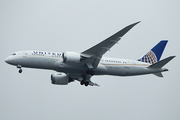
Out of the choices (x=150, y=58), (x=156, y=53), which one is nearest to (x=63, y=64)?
(x=150, y=58)

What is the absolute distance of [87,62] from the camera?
38.0 metres

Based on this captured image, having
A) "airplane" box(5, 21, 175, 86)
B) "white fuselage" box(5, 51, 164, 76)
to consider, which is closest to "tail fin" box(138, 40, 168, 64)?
"airplane" box(5, 21, 175, 86)

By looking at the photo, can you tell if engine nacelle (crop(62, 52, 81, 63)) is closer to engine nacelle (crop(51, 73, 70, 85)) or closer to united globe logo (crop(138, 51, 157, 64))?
engine nacelle (crop(51, 73, 70, 85))

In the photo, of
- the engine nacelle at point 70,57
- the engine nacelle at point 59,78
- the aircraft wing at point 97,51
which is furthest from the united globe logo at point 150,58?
the engine nacelle at point 59,78

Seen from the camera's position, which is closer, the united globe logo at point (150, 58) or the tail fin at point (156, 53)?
the united globe logo at point (150, 58)

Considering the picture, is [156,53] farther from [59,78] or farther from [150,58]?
[59,78]

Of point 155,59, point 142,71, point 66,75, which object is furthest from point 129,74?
point 66,75

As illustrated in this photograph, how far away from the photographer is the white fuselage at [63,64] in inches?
1443

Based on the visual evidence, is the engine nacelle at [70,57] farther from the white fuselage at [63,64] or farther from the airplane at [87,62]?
the white fuselage at [63,64]

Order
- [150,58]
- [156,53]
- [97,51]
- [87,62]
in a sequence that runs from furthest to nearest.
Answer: [156,53] < [150,58] < [87,62] < [97,51]

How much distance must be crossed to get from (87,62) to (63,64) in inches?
125

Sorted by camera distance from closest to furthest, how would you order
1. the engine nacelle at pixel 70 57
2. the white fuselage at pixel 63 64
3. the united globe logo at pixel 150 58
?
the engine nacelle at pixel 70 57 → the white fuselage at pixel 63 64 → the united globe logo at pixel 150 58

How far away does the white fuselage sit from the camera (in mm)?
36656

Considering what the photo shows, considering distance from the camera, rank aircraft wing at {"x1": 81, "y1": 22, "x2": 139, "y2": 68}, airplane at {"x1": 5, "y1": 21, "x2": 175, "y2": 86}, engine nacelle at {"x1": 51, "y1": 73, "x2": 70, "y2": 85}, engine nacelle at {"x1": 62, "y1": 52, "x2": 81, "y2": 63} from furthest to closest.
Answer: engine nacelle at {"x1": 51, "y1": 73, "x2": 70, "y2": 85} → airplane at {"x1": 5, "y1": 21, "x2": 175, "y2": 86} → engine nacelle at {"x1": 62, "y1": 52, "x2": 81, "y2": 63} → aircraft wing at {"x1": 81, "y1": 22, "x2": 139, "y2": 68}
